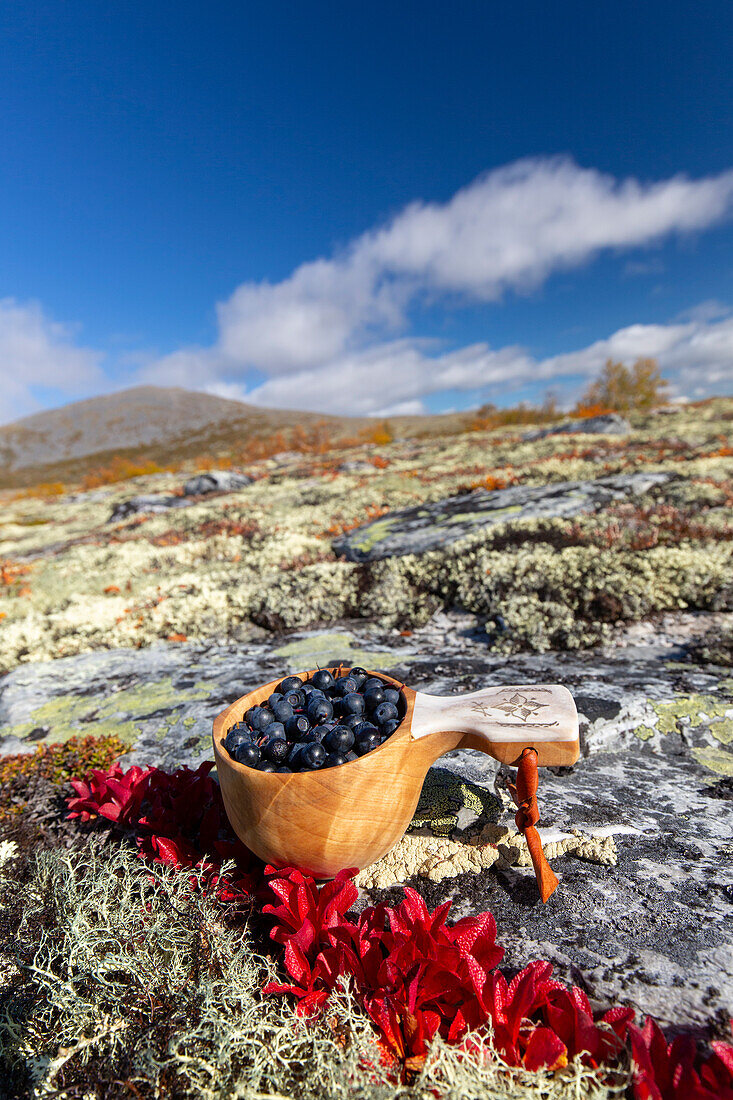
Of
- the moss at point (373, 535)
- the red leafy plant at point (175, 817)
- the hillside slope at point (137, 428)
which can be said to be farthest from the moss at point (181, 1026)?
the hillside slope at point (137, 428)

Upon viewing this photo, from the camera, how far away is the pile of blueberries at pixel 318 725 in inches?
79.5

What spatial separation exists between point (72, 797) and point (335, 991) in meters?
2.33

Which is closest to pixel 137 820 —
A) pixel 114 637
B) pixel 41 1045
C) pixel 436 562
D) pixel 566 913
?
pixel 41 1045

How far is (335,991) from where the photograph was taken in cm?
164

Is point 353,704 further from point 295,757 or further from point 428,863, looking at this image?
point 428,863

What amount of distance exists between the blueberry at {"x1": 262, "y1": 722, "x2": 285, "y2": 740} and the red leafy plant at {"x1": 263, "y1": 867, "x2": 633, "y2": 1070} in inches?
20.5

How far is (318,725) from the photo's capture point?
2.22 m

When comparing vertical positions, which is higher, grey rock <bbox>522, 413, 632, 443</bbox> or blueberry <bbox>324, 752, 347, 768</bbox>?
grey rock <bbox>522, 413, 632, 443</bbox>

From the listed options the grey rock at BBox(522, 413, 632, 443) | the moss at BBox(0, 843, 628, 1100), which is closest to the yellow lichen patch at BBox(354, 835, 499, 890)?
the moss at BBox(0, 843, 628, 1100)

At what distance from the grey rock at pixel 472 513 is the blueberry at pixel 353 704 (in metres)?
5.68

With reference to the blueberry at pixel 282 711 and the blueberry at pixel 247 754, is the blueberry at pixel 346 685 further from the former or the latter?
the blueberry at pixel 247 754

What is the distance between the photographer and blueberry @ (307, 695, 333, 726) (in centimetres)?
222

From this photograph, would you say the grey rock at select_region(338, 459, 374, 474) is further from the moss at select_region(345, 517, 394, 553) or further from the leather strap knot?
the leather strap knot

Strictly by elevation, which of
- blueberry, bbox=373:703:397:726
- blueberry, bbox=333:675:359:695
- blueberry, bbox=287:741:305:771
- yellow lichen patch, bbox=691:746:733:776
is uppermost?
blueberry, bbox=333:675:359:695
